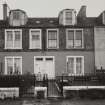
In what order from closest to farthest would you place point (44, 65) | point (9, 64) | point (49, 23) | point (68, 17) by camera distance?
point (9, 64), point (44, 65), point (68, 17), point (49, 23)

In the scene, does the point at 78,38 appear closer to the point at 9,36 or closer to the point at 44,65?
the point at 44,65

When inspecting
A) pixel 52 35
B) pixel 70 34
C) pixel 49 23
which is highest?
pixel 49 23

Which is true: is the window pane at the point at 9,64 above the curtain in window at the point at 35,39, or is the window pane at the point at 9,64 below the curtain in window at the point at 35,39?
below

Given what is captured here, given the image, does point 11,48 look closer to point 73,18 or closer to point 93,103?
point 73,18

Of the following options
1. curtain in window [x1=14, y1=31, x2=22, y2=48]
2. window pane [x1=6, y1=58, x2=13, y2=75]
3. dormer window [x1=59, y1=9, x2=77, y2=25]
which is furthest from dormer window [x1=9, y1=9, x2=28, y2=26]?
dormer window [x1=59, y1=9, x2=77, y2=25]

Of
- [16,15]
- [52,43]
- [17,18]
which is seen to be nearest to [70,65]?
[52,43]

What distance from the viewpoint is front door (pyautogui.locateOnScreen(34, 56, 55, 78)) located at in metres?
28.5

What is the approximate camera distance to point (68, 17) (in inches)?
1159

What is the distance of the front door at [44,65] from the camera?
1123 inches

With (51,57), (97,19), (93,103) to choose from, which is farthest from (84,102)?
(97,19)

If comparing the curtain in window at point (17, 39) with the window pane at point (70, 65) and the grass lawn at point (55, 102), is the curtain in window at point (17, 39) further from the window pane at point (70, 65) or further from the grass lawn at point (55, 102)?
the grass lawn at point (55, 102)

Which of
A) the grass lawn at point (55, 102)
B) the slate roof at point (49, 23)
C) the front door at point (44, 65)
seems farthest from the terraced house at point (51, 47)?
the grass lawn at point (55, 102)

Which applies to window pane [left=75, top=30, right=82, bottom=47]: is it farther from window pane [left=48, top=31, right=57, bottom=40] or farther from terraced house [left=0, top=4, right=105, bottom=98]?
window pane [left=48, top=31, right=57, bottom=40]

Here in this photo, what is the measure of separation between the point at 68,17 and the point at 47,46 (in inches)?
178
